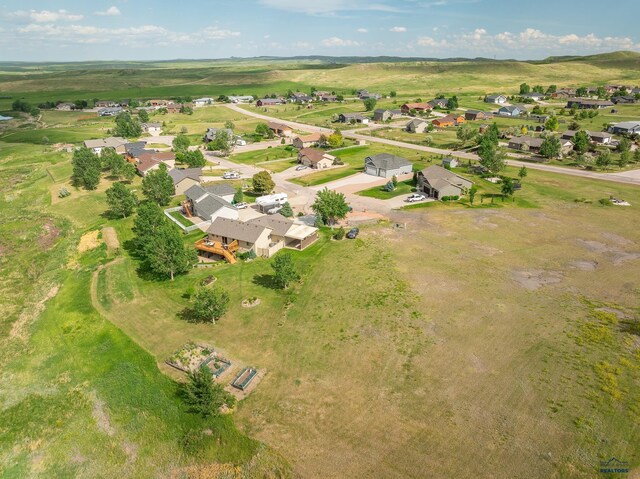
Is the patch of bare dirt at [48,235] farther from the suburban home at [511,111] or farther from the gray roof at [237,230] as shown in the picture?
the suburban home at [511,111]

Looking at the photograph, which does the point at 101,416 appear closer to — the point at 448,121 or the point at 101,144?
the point at 101,144

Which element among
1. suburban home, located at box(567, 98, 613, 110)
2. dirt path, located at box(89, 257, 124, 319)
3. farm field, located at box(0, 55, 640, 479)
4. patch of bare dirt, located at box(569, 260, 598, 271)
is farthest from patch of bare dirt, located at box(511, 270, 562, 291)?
suburban home, located at box(567, 98, 613, 110)

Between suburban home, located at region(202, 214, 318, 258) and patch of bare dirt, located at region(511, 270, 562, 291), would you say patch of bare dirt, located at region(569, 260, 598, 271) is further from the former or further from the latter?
suburban home, located at region(202, 214, 318, 258)

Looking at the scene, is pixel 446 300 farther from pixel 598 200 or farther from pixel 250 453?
pixel 598 200

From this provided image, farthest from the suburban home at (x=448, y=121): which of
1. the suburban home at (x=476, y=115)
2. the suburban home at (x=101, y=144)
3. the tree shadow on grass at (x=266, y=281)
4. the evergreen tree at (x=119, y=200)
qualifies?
the tree shadow on grass at (x=266, y=281)

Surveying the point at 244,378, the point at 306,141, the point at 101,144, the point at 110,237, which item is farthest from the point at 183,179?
the point at 244,378

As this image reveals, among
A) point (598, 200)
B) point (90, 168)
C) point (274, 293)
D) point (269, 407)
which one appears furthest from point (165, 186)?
point (598, 200)
